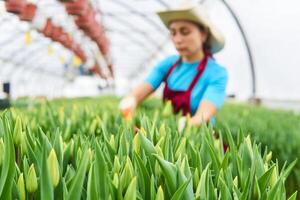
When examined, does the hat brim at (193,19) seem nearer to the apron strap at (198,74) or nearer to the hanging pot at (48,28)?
the apron strap at (198,74)

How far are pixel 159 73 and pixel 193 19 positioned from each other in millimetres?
411

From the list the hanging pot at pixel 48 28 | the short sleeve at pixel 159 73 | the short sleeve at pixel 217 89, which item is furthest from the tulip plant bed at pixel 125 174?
Answer: the hanging pot at pixel 48 28

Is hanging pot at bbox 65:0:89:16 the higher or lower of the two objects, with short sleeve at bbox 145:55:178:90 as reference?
higher

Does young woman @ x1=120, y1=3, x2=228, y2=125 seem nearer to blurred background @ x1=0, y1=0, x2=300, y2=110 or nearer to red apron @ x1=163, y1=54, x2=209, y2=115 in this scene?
red apron @ x1=163, y1=54, x2=209, y2=115

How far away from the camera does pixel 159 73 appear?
121 inches

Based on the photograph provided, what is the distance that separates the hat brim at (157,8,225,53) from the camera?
2.85 metres

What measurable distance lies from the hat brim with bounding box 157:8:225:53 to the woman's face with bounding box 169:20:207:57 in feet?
0.11

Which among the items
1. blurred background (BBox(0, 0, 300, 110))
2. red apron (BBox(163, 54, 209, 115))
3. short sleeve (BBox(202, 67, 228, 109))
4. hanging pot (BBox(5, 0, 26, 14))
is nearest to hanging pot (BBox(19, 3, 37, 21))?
blurred background (BBox(0, 0, 300, 110))

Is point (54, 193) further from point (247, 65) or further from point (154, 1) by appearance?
point (154, 1)

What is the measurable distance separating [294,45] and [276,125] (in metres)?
4.31

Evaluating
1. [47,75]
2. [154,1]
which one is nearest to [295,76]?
[154,1]

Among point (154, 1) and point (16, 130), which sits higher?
point (154, 1)

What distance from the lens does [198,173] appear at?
1011mm

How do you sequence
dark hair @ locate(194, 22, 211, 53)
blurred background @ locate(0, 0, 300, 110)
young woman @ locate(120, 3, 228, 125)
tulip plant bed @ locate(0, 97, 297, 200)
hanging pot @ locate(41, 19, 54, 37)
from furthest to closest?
1. hanging pot @ locate(41, 19, 54, 37)
2. blurred background @ locate(0, 0, 300, 110)
3. dark hair @ locate(194, 22, 211, 53)
4. young woman @ locate(120, 3, 228, 125)
5. tulip plant bed @ locate(0, 97, 297, 200)
